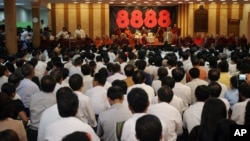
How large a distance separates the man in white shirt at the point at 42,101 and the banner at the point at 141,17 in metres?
22.8

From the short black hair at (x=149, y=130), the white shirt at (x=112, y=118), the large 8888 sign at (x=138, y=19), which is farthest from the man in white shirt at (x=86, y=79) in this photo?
the large 8888 sign at (x=138, y=19)

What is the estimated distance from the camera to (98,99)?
19.1 ft

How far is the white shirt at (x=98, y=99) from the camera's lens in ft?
18.9

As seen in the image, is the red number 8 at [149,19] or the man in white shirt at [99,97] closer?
the man in white shirt at [99,97]

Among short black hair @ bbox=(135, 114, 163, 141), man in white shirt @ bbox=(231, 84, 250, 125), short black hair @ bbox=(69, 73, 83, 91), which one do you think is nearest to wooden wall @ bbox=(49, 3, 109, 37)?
short black hair @ bbox=(69, 73, 83, 91)

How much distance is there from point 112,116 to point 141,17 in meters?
24.5

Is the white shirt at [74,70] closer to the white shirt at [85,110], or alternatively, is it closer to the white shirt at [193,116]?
the white shirt at [85,110]

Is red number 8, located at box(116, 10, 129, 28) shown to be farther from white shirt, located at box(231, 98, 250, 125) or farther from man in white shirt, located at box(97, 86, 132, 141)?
man in white shirt, located at box(97, 86, 132, 141)

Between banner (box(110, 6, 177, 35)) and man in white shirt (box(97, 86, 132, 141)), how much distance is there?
23355 mm

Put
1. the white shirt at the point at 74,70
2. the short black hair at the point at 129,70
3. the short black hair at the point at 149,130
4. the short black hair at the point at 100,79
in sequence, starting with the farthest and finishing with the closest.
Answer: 1. the white shirt at the point at 74,70
2. the short black hair at the point at 129,70
3. the short black hair at the point at 100,79
4. the short black hair at the point at 149,130

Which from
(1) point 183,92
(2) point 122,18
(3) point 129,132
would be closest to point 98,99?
(1) point 183,92

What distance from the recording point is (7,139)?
2.65m

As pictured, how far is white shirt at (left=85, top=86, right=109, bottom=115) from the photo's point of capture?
18.9 ft

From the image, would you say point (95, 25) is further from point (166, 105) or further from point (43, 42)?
point (166, 105)
